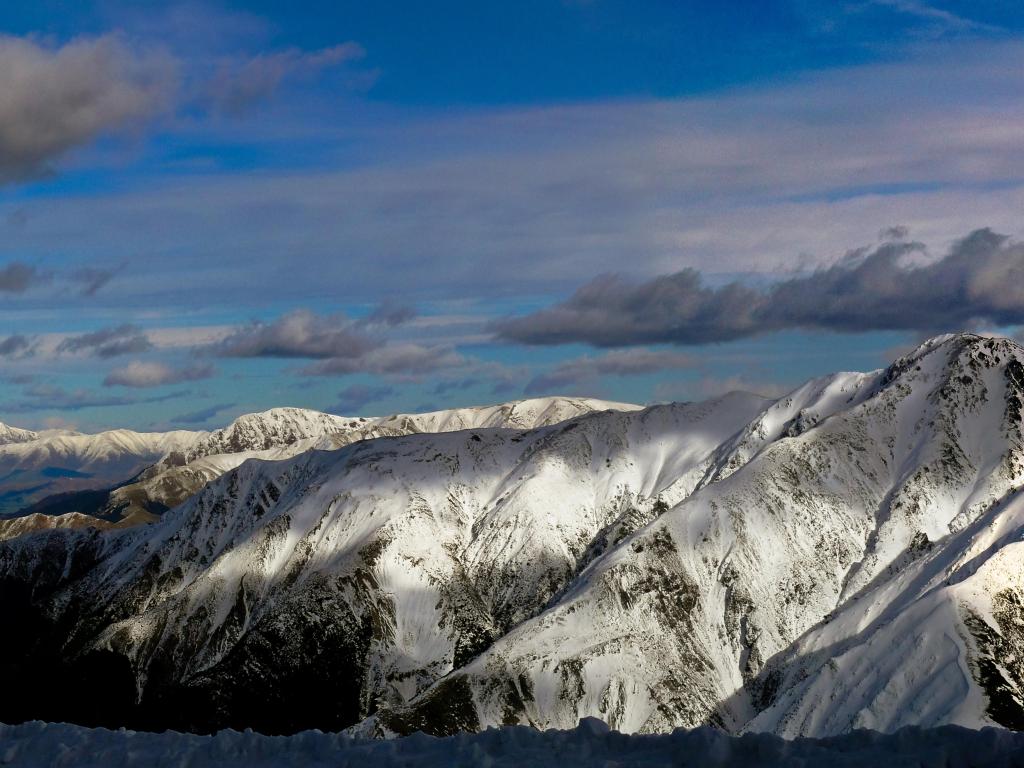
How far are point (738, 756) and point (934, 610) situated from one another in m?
171

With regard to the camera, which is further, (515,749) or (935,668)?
(935,668)

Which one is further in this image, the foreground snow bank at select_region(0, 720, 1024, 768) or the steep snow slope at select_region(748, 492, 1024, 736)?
the steep snow slope at select_region(748, 492, 1024, 736)

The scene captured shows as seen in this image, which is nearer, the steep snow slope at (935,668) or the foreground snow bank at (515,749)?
the foreground snow bank at (515,749)

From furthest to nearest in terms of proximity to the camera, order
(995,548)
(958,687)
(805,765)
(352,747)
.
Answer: (995,548), (958,687), (352,747), (805,765)

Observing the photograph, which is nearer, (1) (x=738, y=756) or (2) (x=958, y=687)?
(1) (x=738, y=756)

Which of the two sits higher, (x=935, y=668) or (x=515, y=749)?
(x=515, y=749)

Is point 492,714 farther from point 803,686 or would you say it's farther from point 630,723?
point 803,686

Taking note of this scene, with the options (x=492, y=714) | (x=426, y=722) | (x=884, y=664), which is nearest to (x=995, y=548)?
(x=884, y=664)

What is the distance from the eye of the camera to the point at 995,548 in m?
194

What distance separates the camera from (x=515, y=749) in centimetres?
2542

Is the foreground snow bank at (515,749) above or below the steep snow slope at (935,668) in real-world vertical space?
above

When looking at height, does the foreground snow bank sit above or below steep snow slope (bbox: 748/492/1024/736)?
above

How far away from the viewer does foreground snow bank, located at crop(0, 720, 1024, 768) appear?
73.9ft

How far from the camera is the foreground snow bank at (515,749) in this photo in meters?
22.5
